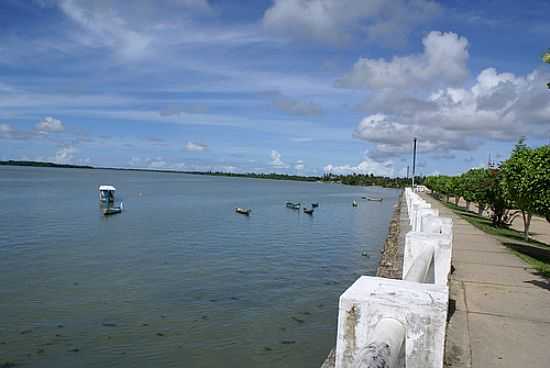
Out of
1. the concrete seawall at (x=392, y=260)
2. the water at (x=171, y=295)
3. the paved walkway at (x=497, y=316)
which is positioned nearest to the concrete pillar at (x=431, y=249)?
the paved walkway at (x=497, y=316)

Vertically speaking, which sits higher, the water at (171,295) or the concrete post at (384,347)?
the concrete post at (384,347)

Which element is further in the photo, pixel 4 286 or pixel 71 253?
pixel 71 253

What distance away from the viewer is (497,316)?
677cm

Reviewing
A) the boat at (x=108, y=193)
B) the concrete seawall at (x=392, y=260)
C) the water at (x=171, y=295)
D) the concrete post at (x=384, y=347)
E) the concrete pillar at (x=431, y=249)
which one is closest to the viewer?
the concrete post at (x=384, y=347)

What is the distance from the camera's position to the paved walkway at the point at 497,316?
5195 millimetres

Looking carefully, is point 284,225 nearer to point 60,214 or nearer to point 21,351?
point 60,214

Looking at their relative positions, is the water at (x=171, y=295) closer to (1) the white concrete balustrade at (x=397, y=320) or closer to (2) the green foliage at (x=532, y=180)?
(2) the green foliage at (x=532, y=180)

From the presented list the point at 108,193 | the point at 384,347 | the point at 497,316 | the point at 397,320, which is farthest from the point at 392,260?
the point at 108,193

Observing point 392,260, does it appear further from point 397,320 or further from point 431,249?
point 397,320

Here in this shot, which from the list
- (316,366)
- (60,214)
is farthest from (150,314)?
(60,214)

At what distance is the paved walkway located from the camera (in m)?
5.20

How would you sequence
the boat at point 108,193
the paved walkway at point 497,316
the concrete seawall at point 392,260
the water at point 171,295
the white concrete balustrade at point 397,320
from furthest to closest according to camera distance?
the boat at point 108,193
the water at point 171,295
the concrete seawall at point 392,260
the paved walkway at point 497,316
the white concrete balustrade at point 397,320

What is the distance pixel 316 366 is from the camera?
412 inches

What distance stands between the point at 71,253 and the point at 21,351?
12.6m
